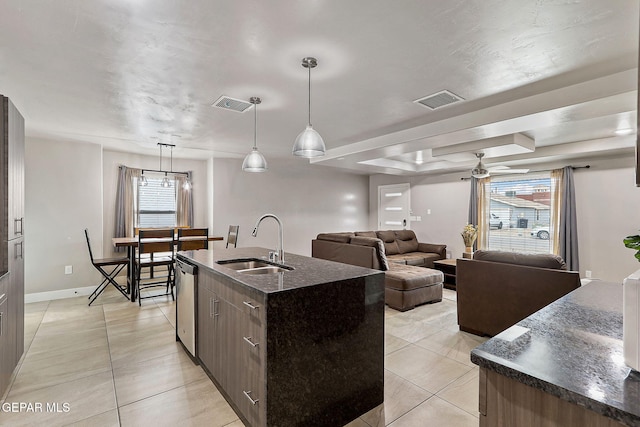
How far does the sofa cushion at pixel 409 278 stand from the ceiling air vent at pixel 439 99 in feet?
7.31

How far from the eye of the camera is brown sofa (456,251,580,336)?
9.13 feet

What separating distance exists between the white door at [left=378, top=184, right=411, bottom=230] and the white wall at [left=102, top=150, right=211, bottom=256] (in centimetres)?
470

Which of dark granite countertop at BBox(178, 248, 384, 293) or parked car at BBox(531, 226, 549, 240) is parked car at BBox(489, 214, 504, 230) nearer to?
parked car at BBox(531, 226, 549, 240)

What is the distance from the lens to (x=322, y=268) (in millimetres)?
2283

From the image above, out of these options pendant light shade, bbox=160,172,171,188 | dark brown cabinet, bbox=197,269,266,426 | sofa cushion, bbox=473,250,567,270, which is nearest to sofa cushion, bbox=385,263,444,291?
sofa cushion, bbox=473,250,567,270

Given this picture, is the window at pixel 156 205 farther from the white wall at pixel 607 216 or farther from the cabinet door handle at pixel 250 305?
the white wall at pixel 607 216

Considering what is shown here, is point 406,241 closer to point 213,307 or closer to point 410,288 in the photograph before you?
point 410,288

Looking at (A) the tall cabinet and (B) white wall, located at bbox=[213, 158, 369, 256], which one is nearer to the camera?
(A) the tall cabinet

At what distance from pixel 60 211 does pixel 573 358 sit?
6164 mm

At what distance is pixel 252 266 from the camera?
283 cm

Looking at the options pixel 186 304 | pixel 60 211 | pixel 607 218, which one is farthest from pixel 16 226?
pixel 607 218

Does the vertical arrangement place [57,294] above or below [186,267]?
below

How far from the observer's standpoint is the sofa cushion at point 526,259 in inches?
112

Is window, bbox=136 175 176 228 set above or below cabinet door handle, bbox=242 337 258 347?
above
